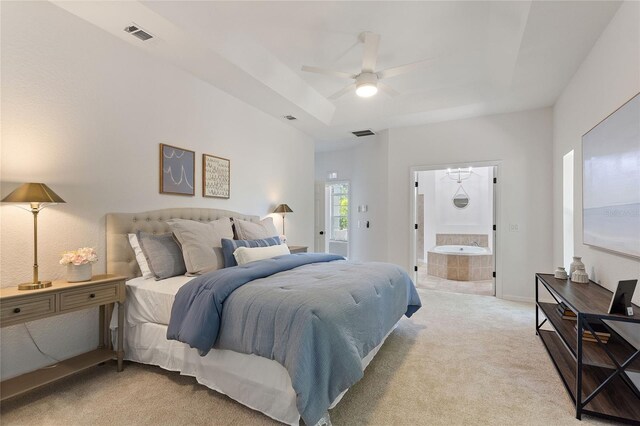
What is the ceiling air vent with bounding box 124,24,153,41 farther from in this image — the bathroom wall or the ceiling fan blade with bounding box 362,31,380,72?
the bathroom wall

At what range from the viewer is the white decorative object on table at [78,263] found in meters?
2.21

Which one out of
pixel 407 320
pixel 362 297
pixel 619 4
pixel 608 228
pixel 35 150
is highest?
pixel 619 4

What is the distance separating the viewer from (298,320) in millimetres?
1702

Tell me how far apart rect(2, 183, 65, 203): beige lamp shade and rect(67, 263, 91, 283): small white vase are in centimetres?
50

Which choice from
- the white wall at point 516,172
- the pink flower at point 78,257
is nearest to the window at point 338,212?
the white wall at point 516,172

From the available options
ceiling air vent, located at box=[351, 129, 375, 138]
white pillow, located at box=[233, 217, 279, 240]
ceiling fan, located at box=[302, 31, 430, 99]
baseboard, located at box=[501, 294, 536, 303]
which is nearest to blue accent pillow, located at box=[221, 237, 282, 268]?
white pillow, located at box=[233, 217, 279, 240]

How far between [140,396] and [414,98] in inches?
185

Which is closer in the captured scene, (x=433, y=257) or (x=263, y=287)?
(x=263, y=287)

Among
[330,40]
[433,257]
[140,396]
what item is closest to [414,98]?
[330,40]

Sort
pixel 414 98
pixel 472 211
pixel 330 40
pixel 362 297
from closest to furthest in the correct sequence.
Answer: pixel 362 297, pixel 330 40, pixel 414 98, pixel 472 211

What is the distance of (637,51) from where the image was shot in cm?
201

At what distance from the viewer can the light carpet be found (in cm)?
186

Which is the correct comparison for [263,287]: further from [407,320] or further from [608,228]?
[608,228]

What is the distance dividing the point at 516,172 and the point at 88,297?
5.37 metres
